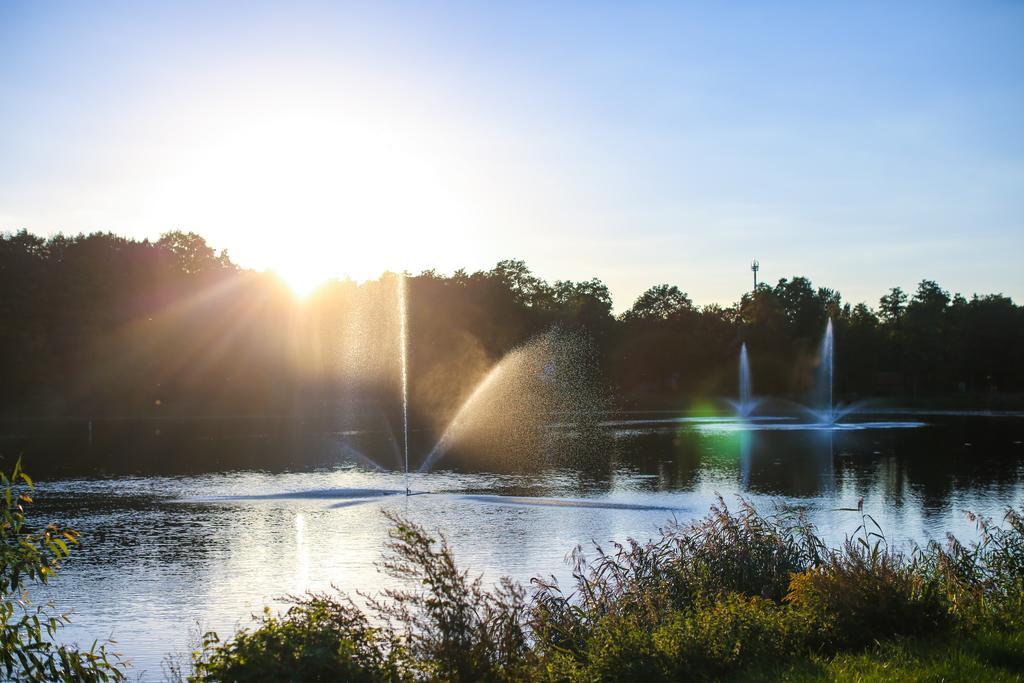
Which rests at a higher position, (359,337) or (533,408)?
(359,337)

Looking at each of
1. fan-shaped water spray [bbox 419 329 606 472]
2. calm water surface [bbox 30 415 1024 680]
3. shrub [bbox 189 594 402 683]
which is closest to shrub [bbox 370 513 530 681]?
shrub [bbox 189 594 402 683]

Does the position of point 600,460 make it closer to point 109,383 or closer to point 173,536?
point 173,536

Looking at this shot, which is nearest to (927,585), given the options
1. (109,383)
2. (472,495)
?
(472,495)

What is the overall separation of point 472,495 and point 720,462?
14.0 m

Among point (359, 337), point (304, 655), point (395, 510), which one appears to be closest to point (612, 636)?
point (304, 655)

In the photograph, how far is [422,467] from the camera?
4119 cm

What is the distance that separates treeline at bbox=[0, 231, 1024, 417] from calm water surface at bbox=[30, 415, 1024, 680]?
42.5m

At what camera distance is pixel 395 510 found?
89.4 ft

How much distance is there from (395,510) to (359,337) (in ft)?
215

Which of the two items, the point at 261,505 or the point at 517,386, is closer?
the point at 261,505

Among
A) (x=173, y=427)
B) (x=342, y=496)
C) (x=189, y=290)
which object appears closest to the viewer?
(x=342, y=496)

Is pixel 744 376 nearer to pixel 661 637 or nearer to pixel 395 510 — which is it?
pixel 395 510

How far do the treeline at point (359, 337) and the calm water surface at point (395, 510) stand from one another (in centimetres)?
4249

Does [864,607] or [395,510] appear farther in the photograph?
[395,510]
